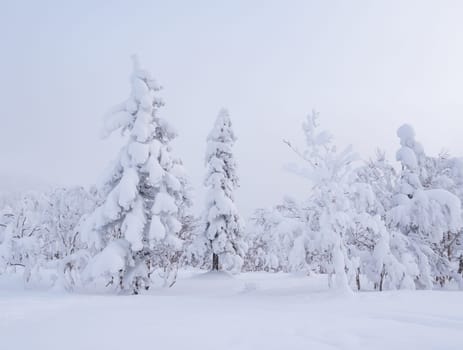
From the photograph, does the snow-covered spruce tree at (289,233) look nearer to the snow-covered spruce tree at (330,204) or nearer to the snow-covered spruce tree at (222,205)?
the snow-covered spruce tree at (330,204)

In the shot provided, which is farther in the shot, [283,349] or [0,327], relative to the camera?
[0,327]

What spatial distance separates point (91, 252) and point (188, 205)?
24.3ft

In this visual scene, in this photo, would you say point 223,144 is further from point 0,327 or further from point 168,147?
point 0,327

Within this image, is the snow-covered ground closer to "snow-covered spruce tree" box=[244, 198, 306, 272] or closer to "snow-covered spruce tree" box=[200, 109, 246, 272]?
"snow-covered spruce tree" box=[244, 198, 306, 272]

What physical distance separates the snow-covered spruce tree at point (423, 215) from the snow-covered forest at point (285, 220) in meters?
0.05

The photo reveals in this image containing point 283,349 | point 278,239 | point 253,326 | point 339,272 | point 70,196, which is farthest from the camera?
point 70,196

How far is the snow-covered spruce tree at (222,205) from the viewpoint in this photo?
29703mm

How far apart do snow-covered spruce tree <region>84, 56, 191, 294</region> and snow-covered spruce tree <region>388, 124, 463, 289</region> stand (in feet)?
35.8

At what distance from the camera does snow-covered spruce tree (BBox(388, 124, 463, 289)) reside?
17.1m

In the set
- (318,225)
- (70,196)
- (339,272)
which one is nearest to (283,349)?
(339,272)

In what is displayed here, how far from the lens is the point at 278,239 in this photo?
14750 mm

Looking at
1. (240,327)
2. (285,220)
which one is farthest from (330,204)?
(240,327)

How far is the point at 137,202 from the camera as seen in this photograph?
16656 mm

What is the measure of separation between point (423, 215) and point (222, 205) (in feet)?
51.3
